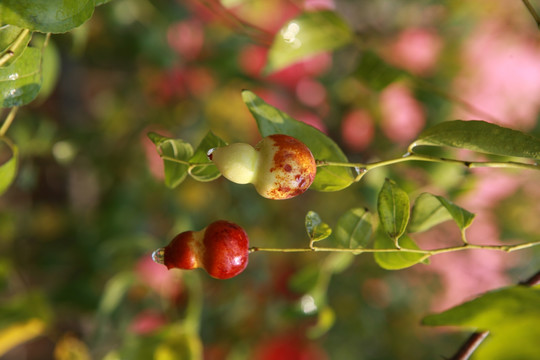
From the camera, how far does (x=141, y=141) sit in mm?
801

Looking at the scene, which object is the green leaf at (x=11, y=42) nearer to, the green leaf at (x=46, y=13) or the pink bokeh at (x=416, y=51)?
the green leaf at (x=46, y=13)

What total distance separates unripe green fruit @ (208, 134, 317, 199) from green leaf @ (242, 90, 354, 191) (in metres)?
0.03

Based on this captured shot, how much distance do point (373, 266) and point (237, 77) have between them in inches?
16.9

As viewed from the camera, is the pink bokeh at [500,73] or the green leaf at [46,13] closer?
the green leaf at [46,13]

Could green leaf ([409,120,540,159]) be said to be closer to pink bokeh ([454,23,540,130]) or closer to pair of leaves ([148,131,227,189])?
pair of leaves ([148,131,227,189])

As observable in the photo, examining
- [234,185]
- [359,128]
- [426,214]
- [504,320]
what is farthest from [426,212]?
[359,128]

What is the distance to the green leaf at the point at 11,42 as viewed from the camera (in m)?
0.21

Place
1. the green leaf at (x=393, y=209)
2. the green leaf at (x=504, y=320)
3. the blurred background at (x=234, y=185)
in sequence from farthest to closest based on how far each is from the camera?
the blurred background at (x=234, y=185) < the green leaf at (x=393, y=209) < the green leaf at (x=504, y=320)

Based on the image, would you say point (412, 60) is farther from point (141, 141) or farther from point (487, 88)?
point (141, 141)

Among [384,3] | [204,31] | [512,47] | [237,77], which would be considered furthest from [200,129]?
[512,47]

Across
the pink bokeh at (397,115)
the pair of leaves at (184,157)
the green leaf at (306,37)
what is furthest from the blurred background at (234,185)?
the pair of leaves at (184,157)

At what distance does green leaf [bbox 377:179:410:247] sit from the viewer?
9.3 inches

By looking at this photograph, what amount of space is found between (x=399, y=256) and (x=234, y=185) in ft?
1.59

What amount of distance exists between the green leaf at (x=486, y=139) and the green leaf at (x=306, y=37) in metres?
0.18
